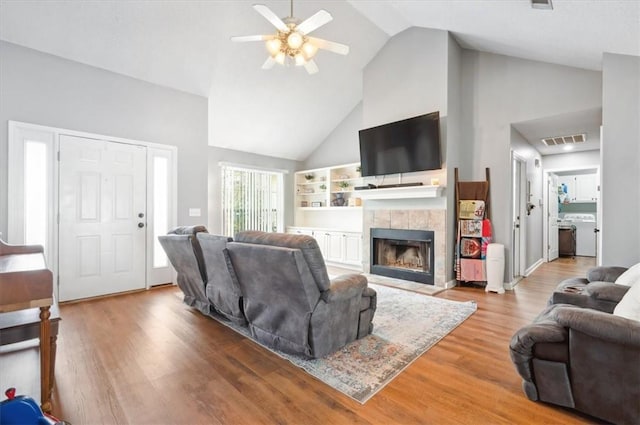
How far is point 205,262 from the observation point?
308 centimetres

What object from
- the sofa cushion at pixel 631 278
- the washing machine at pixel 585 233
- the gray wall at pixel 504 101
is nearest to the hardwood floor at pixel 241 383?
the sofa cushion at pixel 631 278

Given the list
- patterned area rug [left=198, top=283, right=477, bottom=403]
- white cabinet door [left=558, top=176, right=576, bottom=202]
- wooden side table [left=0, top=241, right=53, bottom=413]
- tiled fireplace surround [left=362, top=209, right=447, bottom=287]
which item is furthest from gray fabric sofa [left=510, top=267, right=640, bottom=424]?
white cabinet door [left=558, top=176, right=576, bottom=202]

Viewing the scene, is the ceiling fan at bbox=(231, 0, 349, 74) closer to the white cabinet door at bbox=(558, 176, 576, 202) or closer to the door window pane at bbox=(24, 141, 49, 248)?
the door window pane at bbox=(24, 141, 49, 248)

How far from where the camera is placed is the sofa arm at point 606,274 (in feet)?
8.89

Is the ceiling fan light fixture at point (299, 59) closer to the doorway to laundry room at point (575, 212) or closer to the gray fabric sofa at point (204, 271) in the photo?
the gray fabric sofa at point (204, 271)

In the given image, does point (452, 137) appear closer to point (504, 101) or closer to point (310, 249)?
point (504, 101)

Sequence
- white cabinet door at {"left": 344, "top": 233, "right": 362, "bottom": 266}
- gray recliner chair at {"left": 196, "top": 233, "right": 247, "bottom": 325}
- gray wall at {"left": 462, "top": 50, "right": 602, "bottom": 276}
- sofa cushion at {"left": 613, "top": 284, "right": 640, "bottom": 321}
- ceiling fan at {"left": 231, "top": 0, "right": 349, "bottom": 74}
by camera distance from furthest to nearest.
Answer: white cabinet door at {"left": 344, "top": 233, "right": 362, "bottom": 266} < gray wall at {"left": 462, "top": 50, "right": 602, "bottom": 276} < ceiling fan at {"left": 231, "top": 0, "right": 349, "bottom": 74} < gray recliner chair at {"left": 196, "top": 233, "right": 247, "bottom": 325} < sofa cushion at {"left": 613, "top": 284, "right": 640, "bottom": 321}

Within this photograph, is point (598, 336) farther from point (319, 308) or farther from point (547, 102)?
point (547, 102)

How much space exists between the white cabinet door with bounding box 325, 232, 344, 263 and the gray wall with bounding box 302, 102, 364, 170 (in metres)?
1.86

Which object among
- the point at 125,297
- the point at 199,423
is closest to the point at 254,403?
the point at 199,423

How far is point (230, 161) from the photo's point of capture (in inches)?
271

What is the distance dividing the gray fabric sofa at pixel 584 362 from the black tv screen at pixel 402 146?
3.16 metres

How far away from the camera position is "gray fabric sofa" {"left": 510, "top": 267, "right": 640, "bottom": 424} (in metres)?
1.53

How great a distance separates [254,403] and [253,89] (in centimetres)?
515
